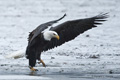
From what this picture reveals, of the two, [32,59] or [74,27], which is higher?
[74,27]

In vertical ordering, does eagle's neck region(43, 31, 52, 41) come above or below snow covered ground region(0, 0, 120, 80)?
above

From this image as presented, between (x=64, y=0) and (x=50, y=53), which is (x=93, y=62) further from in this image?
(x=64, y=0)

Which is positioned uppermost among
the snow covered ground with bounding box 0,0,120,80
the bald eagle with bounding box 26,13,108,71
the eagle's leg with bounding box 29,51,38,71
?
the bald eagle with bounding box 26,13,108,71

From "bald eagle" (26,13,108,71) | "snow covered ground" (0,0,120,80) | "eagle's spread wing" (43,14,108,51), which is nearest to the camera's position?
"snow covered ground" (0,0,120,80)

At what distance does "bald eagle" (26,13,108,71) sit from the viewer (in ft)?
26.2

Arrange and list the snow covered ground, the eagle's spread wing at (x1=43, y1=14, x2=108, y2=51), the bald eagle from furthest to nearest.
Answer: the eagle's spread wing at (x1=43, y1=14, x2=108, y2=51) → the bald eagle → the snow covered ground

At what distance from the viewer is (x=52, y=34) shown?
8.03 m

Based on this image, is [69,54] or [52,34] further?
[69,54]

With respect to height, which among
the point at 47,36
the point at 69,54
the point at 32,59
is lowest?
the point at 69,54

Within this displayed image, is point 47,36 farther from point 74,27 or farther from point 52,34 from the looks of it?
point 74,27

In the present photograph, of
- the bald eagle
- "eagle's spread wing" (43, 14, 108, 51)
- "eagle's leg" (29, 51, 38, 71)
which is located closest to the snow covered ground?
"eagle's leg" (29, 51, 38, 71)

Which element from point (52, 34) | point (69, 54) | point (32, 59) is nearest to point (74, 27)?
point (52, 34)

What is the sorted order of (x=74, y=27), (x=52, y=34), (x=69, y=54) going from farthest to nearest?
(x=69, y=54) < (x=74, y=27) < (x=52, y=34)

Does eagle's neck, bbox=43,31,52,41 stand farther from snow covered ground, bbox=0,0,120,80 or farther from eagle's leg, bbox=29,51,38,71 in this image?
snow covered ground, bbox=0,0,120,80
